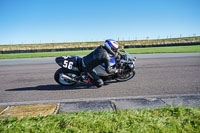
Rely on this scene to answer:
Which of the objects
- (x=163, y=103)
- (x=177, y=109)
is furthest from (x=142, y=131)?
(x=163, y=103)

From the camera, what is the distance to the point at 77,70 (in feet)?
18.8

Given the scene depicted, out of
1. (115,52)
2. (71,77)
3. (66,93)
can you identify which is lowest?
(66,93)

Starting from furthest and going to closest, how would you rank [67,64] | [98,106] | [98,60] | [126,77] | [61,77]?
[126,77]
[61,77]
[67,64]
[98,60]
[98,106]

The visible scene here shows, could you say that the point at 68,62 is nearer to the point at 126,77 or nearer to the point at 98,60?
the point at 98,60

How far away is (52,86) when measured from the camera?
6.02m

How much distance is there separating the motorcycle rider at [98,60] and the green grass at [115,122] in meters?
2.46

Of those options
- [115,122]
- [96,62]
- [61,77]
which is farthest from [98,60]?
[115,122]

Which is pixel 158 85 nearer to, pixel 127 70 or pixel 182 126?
pixel 127 70

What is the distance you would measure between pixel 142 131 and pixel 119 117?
0.53 m

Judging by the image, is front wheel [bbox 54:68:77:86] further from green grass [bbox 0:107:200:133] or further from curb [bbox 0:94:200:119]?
green grass [bbox 0:107:200:133]

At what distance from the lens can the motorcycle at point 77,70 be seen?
5.60 meters

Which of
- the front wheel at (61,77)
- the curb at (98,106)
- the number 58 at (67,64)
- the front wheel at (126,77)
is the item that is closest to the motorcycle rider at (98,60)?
the number 58 at (67,64)

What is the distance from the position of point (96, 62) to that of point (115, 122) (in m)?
2.94

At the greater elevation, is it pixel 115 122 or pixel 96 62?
pixel 96 62
